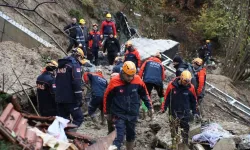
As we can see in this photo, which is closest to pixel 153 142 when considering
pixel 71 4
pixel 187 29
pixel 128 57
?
pixel 128 57

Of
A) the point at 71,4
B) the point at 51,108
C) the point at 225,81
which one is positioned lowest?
the point at 225,81

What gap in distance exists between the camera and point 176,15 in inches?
984

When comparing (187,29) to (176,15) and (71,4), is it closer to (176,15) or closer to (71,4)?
(176,15)

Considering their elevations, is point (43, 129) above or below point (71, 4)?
below

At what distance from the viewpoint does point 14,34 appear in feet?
40.2

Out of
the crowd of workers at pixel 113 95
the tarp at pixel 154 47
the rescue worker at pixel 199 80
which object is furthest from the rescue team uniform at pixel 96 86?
the tarp at pixel 154 47

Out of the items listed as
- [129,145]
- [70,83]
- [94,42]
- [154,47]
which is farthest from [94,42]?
[129,145]

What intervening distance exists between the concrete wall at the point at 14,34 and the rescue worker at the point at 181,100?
549cm

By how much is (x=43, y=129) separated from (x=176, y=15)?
64.8ft

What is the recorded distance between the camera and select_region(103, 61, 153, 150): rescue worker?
741 cm

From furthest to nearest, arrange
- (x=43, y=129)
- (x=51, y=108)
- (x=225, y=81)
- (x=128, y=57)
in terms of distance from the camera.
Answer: (x=225, y=81) → (x=128, y=57) → (x=51, y=108) → (x=43, y=129)

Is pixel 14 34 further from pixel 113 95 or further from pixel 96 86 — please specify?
pixel 113 95

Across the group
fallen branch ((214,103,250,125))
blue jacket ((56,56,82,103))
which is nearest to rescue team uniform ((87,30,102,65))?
fallen branch ((214,103,250,125))

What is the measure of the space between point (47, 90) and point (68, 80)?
570 mm
